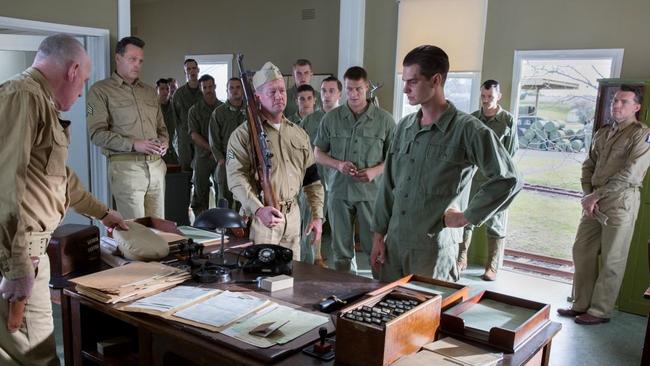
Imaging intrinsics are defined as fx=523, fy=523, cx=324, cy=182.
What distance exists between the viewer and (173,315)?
1.68m

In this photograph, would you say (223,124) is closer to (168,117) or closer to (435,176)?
(168,117)

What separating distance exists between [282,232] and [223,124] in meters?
2.59

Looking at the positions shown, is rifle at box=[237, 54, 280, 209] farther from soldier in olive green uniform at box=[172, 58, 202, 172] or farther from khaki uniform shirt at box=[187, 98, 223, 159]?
soldier in olive green uniform at box=[172, 58, 202, 172]

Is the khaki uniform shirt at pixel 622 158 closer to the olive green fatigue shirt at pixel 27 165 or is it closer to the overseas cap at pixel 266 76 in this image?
the overseas cap at pixel 266 76

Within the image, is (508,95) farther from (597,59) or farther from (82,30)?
(82,30)

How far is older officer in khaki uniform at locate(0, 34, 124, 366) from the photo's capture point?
175 cm

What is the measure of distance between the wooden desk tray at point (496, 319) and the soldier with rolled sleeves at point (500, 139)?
2895mm

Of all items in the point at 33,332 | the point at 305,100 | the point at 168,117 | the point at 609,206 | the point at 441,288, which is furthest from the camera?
the point at 168,117

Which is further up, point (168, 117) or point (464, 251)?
point (168, 117)

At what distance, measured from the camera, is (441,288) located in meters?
1.83

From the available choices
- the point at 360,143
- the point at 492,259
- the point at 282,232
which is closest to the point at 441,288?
the point at 282,232

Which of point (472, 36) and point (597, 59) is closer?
point (597, 59)

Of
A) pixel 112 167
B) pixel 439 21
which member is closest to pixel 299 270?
pixel 112 167

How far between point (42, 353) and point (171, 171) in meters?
3.47
